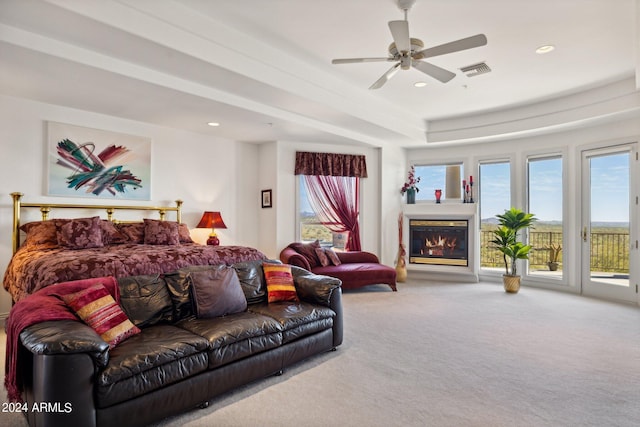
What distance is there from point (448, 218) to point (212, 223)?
432cm

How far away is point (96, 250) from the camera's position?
403cm

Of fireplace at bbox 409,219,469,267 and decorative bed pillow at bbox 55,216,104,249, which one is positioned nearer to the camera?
decorative bed pillow at bbox 55,216,104,249

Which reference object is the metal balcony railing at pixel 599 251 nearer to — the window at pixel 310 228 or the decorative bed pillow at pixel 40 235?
the window at pixel 310 228

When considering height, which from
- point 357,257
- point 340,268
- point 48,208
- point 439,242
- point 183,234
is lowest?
point 340,268

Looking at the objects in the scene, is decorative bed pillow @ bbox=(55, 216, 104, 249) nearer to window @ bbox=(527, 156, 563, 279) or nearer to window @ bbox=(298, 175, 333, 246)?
window @ bbox=(298, 175, 333, 246)

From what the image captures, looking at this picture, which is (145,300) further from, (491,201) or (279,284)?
(491,201)

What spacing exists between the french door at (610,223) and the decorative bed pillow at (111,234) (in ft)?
22.4

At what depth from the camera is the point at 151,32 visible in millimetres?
3100

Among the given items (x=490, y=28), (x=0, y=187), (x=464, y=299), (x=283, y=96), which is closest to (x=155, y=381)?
(x=283, y=96)

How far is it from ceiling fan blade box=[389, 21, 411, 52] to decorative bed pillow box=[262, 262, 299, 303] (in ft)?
7.40

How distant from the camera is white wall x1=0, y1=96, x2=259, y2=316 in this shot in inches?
171

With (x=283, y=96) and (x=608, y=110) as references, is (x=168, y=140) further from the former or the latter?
(x=608, y=110)

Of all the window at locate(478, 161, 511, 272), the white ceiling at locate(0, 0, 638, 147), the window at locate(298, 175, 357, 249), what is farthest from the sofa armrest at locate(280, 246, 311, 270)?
the window at locate(478, 161, 511, 272)

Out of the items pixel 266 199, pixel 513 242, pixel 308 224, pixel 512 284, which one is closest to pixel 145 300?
pixel 266 199
